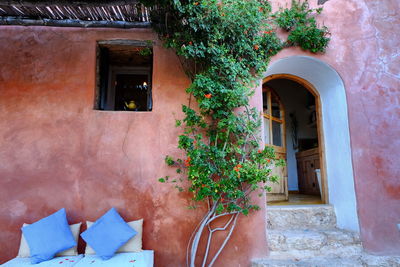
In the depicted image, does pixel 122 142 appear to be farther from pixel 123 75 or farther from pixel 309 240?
pixel 309 240

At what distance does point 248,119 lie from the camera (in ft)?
10.6

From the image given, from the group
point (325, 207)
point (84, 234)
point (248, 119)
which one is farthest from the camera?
point (325, 207)

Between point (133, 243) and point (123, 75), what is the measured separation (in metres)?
3.34

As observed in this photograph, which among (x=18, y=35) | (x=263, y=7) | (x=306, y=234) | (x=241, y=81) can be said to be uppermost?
(x=263, y=7)

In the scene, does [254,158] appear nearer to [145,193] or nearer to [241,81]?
[241,81]

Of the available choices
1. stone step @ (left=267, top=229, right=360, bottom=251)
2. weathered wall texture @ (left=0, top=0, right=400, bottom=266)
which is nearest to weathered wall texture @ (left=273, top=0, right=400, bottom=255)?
weathered wall texture @ (left=0, top=0, right=400, bottom=266)

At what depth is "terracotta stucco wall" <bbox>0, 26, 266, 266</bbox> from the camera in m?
3.04

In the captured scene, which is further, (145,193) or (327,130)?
(327,130)

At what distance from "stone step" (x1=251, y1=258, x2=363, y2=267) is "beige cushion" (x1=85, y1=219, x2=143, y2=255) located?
136 cm

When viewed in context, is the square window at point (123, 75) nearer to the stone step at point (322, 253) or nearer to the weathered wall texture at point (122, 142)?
the weathered wall texture at point (122, 142)

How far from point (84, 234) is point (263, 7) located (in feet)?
12.2

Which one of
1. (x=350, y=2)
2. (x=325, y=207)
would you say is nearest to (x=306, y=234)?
(x=325, y=207)

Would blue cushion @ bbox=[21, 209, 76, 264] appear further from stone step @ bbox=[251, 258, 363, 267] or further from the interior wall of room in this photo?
the interior wall of room

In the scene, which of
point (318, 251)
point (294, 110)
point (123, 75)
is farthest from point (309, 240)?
point (294, 110)
